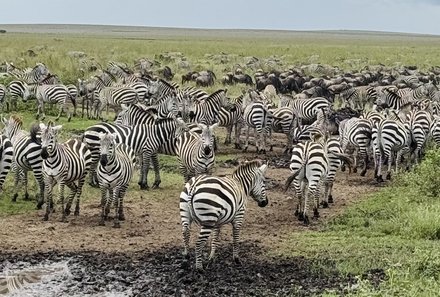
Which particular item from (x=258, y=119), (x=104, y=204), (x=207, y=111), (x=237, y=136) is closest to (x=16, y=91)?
(x=207, y=111)

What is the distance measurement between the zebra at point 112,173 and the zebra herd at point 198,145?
17 millimetres

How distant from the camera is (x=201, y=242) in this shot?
805cm

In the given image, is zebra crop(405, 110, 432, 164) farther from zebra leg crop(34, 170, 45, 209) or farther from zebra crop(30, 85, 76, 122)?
zebra crop(30, 85, 76, 122)

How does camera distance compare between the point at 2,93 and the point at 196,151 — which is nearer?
the point at 196,151

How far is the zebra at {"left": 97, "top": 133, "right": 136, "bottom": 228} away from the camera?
10.1 m

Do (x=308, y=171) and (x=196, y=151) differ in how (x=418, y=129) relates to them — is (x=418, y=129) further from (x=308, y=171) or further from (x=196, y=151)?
(x=196, y=151)

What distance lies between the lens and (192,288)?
303 inches

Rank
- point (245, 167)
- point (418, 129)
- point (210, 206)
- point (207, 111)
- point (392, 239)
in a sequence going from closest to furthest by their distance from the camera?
point (210, 206) → point (245, 167) → point (392, 239) → point (418, 129) → point (207, 111)

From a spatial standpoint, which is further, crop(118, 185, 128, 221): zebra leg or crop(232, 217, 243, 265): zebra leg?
crop(118, 185, 128, 221): zebra leg

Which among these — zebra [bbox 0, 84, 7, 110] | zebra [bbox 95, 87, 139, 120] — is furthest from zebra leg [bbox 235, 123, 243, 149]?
zebra [bbox 0, 84, 7, 110]

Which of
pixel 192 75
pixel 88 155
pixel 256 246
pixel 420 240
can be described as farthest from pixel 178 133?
pixel 192 75

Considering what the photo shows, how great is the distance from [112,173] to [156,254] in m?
1.79

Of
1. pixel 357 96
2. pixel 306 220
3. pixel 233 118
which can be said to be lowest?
pixel 306 220

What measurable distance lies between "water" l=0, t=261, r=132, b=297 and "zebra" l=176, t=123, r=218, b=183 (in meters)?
3.59
